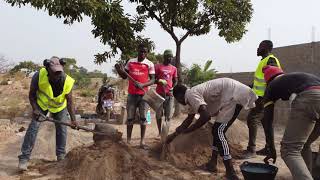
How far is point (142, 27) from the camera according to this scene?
1006cm

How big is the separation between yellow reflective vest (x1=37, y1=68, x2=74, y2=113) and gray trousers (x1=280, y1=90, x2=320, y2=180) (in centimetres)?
295

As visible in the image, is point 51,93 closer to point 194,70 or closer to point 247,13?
point 247,13

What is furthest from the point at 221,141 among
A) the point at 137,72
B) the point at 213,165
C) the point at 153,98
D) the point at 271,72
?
the point at 137,72

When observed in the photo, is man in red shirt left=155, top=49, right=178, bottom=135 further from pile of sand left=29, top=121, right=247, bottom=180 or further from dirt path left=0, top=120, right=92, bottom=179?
dirt path left=0, top=120, right=92, bottom=179

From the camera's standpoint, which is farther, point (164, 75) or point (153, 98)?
point (164, 75)

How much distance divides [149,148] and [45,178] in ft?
6.48

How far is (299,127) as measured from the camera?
3.64m

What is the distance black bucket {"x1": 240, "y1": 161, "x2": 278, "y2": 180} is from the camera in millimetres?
3979

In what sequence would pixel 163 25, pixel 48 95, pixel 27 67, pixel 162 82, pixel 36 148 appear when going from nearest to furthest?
pixel 48 95 < pixel 36 148 < pixel 162 82 < pixel 163 25 < pixel 27 67

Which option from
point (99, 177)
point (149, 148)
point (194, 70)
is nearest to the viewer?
point (99, 177)

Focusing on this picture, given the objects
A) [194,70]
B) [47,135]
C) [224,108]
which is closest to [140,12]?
[47,135]

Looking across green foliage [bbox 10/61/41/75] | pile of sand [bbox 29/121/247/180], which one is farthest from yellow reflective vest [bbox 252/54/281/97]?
green foliage [bbox 10/61/41/75]

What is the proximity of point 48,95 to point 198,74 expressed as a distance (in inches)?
502

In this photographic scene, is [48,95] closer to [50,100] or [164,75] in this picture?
[50,100]
